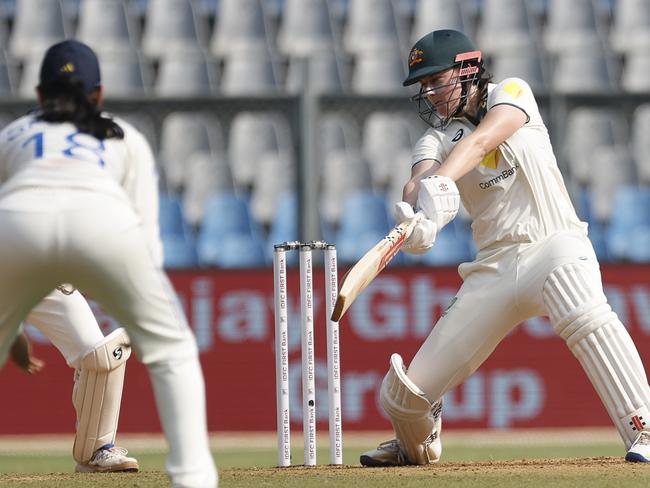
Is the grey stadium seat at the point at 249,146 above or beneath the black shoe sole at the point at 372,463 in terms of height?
above

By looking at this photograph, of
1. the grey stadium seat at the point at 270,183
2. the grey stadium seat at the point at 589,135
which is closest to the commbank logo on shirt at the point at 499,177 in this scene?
the grey stadium seat at the point at 270,183

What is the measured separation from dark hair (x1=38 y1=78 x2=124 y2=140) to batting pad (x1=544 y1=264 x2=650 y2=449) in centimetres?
234

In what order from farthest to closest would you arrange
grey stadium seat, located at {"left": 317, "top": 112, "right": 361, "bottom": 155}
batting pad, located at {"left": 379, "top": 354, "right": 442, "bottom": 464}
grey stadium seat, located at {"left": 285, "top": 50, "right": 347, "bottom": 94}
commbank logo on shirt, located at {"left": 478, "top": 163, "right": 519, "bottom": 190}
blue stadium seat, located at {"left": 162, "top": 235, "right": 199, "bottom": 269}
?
grey stadium seat, located at {"left": 285, "top": 50, "right": 347, "bottom": 94}, grey stadium seat, located at {"left": 317, "top": 112, "right": 361, "bottom": 155}, blue stadium seat, located at {"left": 162, "top": 235, "right": 199, "bottom": 269}, batting pad, located at {"left": 379, "top": 354, "right": 442, "bottom": 464}, commbank logo on shirt, located at {"left": 478, "top": 163, "right": 519, "bottom": 190}

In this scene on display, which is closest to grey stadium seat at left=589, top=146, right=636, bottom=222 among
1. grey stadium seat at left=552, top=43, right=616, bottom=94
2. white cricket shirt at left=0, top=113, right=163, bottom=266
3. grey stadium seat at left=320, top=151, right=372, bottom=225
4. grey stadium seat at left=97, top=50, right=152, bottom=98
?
grey stadium seat at left=552, top=43, right=616, bottom=94

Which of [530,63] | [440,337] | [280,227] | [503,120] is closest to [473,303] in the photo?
[440,337]

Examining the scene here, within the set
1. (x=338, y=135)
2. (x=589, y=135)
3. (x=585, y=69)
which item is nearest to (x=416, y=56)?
(x=338, y=135)

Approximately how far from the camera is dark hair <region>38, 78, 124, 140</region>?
4137mm

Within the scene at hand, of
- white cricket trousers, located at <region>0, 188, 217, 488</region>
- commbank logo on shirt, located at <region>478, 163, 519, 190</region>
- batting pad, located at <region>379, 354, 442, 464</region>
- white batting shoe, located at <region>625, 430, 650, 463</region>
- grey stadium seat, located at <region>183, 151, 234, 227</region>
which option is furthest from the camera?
grey stadium seat, located at <region>183, 151, 234, 227</region>

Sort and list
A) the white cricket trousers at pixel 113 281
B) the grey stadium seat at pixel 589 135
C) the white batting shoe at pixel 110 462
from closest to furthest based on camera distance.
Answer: the white cricket trousers at pixel 113 281 → the white batting shoe at pixel 110 462 → the grey stadium seat at pixel 589 135

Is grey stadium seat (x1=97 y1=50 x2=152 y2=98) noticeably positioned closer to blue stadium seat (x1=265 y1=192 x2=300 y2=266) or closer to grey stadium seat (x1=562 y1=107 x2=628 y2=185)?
blue stadium seat (x1=265 y1=192 x2=300 y2=266)

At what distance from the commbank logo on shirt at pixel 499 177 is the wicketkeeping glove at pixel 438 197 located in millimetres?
403

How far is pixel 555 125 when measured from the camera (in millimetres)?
10398

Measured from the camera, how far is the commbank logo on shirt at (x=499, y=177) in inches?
228

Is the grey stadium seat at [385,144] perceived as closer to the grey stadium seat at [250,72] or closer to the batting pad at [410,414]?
the grey stadium seat at [250,72]
